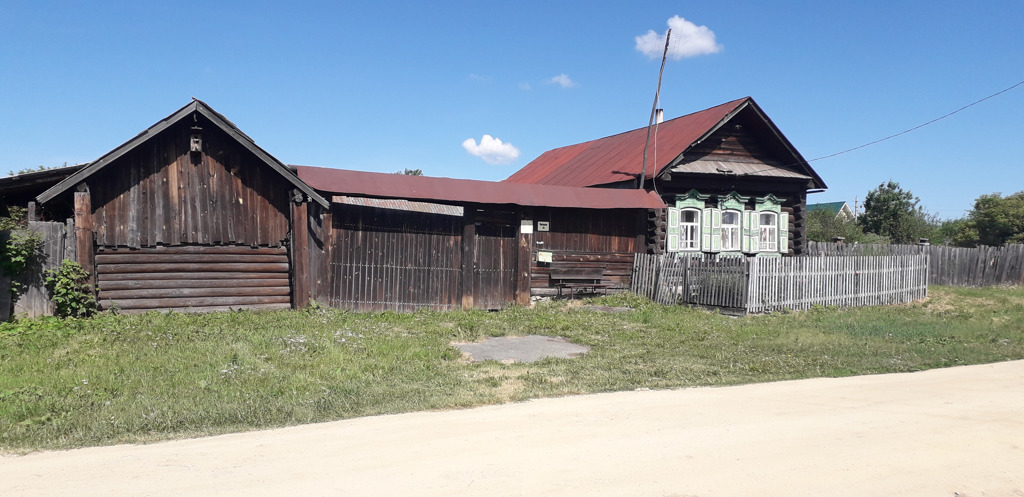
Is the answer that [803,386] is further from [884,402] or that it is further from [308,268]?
[308,268]

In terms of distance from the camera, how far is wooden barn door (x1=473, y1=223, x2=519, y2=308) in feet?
52.9

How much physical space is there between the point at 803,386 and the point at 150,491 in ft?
23.4

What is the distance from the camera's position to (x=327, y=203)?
530 inches

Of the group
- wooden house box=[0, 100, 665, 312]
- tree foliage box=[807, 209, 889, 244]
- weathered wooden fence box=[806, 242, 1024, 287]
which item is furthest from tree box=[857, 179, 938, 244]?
wooden house box=[0, 100, 665, 312]

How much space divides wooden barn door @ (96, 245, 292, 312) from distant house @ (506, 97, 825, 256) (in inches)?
410

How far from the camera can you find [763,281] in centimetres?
1680

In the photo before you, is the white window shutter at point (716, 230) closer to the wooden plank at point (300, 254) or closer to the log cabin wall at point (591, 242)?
the log cabin wall at point (591, 242)

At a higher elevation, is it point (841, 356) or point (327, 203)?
point (327, 203)

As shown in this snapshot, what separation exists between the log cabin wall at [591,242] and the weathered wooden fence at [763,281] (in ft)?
1.61

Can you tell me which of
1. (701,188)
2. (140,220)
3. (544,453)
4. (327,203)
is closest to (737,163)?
(701,188)

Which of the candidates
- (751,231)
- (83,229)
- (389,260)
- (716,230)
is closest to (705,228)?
(716,230)

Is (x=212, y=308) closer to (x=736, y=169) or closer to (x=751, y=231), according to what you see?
(x=736, y=169)

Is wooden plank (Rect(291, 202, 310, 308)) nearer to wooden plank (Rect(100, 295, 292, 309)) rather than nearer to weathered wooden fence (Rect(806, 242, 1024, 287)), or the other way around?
wooden plank (Rect(100, 295, 292, 309))

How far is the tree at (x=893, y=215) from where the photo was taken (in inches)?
1758
